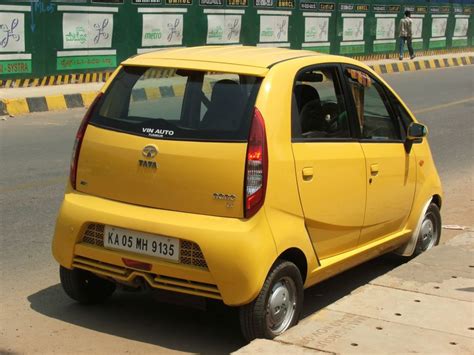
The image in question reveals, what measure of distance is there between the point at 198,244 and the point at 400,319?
1.25 metres

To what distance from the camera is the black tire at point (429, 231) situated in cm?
597

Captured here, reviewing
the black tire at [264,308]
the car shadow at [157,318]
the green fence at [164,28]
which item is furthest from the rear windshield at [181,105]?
the green fence at [164,28]

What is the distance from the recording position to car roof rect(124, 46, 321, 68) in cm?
453

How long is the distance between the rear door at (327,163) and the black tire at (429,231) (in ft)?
3.63

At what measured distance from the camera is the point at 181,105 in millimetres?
4516

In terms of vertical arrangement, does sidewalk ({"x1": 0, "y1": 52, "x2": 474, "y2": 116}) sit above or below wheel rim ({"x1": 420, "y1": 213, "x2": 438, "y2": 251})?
below

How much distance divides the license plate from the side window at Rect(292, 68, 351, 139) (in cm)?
95

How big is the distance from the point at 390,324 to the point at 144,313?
59.5 inches

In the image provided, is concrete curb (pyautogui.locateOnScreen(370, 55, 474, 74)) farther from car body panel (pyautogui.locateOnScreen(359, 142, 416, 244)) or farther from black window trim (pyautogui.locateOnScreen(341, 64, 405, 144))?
car body panel (pyautogui.locateOnScreen(359, 142, 416, 244))

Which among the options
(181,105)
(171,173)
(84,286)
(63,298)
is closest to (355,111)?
(181,105)

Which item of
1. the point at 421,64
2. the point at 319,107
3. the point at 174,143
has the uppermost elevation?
the point at 319,107

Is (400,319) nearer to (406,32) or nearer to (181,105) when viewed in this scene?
(181,105)

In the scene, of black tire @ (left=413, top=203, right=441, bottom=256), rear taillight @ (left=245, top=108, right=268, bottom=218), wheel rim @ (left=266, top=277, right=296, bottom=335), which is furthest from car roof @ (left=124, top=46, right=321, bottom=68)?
black tire @ (left=413, top=203, right=441, bottom=256)

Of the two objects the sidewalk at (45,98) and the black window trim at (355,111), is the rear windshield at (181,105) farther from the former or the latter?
the sidewalk at (45,98)
